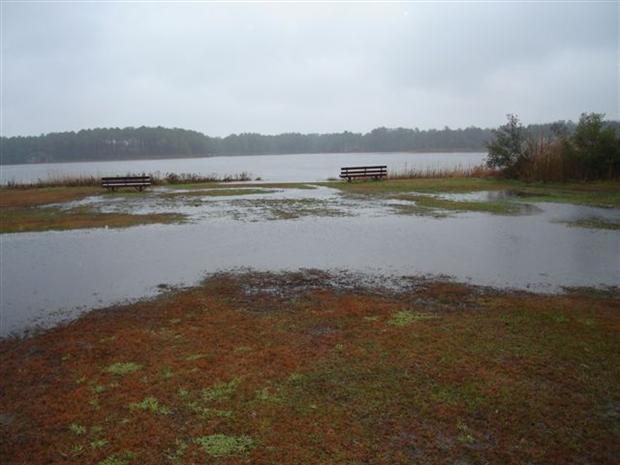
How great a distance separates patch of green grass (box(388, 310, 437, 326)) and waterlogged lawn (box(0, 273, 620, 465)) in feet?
0.09

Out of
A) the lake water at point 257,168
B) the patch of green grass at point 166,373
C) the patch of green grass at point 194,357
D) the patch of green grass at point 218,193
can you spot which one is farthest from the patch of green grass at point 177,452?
the lake water at point 257,168

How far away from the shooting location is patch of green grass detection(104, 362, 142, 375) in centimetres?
518

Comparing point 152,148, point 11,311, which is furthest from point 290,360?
point 152,148

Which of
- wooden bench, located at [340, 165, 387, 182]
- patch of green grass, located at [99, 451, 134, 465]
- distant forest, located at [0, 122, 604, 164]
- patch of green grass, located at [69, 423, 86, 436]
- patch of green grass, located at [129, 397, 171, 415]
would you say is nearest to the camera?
patch of green grass, located at [99, 451, 134, 465]

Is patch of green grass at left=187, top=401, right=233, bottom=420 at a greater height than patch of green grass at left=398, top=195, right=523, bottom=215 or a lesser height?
lesser

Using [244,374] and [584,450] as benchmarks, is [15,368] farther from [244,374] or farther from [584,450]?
[584,450]

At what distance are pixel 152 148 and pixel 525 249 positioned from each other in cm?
12398

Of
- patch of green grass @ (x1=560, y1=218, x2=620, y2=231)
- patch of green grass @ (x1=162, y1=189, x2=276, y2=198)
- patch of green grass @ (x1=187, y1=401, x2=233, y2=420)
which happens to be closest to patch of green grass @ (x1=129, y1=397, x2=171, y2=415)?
patch of green grass @ (x1=187, y1=401, x2=233, y2=420)

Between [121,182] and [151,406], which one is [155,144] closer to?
[121,182]

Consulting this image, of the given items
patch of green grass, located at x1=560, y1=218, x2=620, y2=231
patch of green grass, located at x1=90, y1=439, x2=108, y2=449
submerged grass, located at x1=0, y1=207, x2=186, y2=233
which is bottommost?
patch of green grass, located at x1=90, y1=439, x2=108, y2=449

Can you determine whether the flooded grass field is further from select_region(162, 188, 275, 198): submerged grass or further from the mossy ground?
select_region(162, 188, 275, 198): submerged grass

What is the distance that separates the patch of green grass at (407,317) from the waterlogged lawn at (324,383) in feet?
0.09

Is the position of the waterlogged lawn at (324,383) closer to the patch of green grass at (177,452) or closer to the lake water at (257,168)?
the patch of green grass at (177,452)

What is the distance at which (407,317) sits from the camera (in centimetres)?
659
